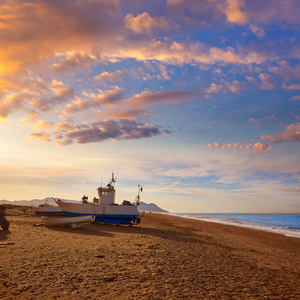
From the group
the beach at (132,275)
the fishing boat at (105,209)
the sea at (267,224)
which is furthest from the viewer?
the sea at (267,224)

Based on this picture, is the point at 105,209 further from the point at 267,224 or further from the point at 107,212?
the point at 267,224

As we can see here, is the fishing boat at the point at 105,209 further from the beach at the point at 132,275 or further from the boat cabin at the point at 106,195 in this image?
the beach at the point at 132,275

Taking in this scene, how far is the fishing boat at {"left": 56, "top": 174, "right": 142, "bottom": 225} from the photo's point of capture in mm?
30375

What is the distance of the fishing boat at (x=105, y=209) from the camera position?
30375 millimetres

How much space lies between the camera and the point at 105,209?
102ft

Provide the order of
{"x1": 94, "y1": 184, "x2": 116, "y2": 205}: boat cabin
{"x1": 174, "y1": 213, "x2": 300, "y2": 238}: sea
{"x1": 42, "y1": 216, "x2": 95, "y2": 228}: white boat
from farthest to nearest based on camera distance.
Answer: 1. {"x1": 174, "y1": 213, "x2": 300, "y2": 238}: sea
2. {"x1": 94, "y1": 184, "x2": 116, "y2": 205}: boat cabin
3. {"x1": 42, "y1": 216, "x2": 95, "y2": 228}: white boat

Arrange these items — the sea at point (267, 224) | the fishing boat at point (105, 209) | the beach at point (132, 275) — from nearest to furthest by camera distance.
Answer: the beach at point (132, 275) → the fishing boat at point (105, 209) → the sea at point (267, 224)

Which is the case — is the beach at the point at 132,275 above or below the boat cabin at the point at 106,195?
below

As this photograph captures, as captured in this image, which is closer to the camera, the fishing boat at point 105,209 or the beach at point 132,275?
the beach at point 132,275

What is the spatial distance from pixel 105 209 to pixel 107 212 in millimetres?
490

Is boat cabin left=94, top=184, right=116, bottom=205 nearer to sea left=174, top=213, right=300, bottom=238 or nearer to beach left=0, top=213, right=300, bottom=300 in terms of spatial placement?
beach left=0, top=213, right=300, bottom=300

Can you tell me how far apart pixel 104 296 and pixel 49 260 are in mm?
4522

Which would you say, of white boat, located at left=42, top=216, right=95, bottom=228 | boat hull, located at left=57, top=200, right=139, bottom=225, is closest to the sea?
boat hull, located at left=57, top=200, right=139, bottom=225

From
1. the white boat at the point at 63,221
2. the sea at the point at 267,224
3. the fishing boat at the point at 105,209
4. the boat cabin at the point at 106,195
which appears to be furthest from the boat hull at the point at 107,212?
the sea at the point at 267,224
